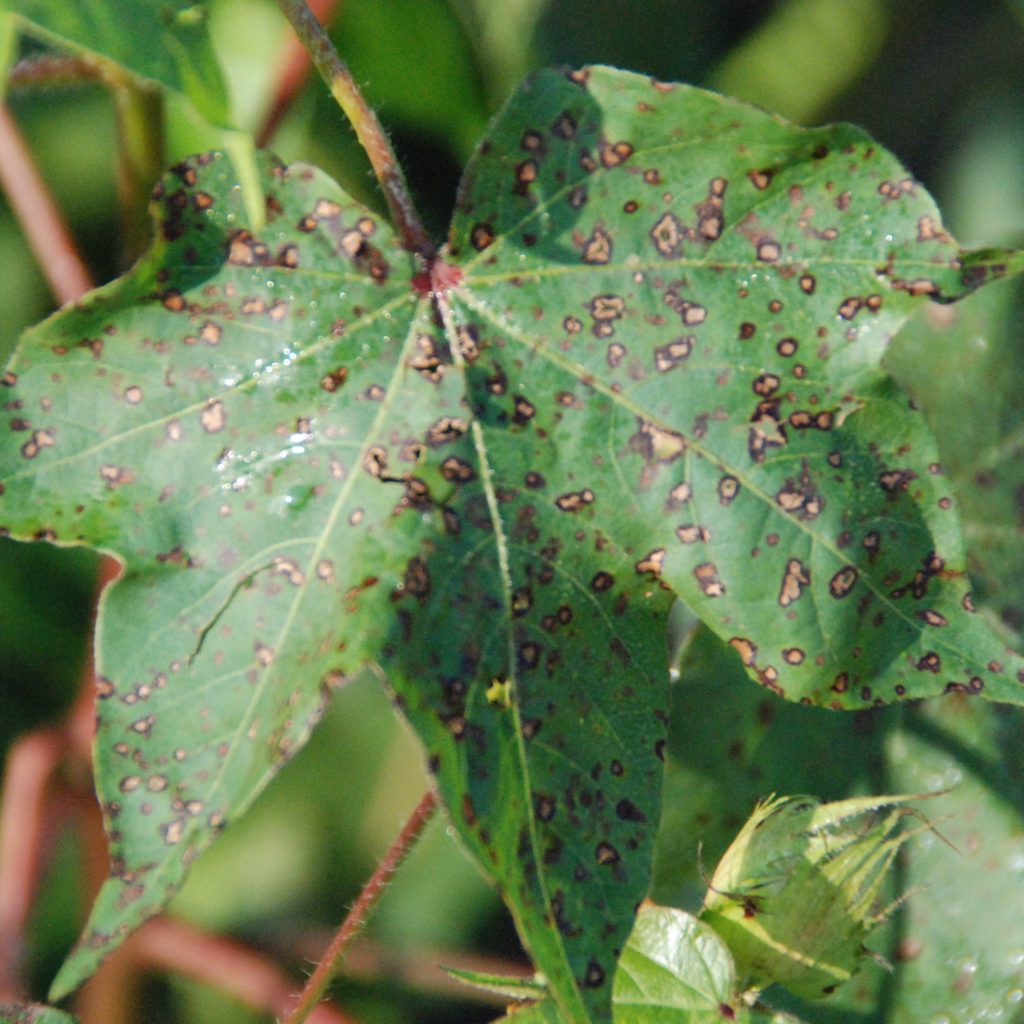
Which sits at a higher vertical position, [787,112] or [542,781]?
[787,112]

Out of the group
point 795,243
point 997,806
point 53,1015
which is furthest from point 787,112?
point 53,1015

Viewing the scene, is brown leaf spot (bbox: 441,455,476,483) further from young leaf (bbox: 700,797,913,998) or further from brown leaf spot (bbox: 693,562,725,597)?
young leaf (bbox: 700,797,913,998)

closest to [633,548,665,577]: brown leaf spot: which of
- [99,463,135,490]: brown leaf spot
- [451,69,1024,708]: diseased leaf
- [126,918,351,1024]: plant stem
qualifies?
[451,69,1024,708]: diseased leaf

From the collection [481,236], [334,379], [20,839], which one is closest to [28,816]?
[20,839]

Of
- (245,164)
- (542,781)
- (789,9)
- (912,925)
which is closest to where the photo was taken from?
(245,164)

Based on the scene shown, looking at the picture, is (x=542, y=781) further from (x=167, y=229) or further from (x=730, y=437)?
(x=167, y=229)

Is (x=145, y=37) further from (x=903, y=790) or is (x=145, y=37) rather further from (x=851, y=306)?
(x=903, y=790)
